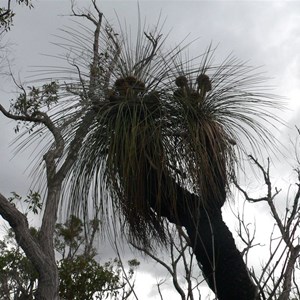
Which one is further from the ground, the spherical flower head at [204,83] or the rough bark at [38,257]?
the rough bark at [38,257]

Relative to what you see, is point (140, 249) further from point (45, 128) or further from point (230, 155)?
point (45, 128)

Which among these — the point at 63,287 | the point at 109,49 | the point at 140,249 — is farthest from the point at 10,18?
the point at 140,249

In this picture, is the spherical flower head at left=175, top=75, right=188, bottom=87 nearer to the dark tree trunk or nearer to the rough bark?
the dark tree trunk

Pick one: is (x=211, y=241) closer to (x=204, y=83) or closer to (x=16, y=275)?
(x=204, y=83)

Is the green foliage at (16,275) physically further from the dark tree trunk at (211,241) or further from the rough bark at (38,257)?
the dark tree trunk at (211,241)

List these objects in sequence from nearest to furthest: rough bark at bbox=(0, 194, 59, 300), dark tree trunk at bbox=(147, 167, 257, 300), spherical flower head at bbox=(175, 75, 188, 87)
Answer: dark tree trunk at bbox=(147, 167, 257, 300)
spherical flower head at bbox=(175, 75, 188, 87)
rough bark at bbox=(0, 194, 59, 300)

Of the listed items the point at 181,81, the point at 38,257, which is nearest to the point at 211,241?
the point at 181,81

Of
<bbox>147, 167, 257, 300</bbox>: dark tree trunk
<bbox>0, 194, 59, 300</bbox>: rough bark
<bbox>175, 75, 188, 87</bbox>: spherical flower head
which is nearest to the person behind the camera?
<bbox>147, 167, 257, 300</bbox>: dark tree trunk

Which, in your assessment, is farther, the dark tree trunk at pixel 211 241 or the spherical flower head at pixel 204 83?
the spherical flower head at pixel 204 83

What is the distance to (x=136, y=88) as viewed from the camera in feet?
6.25

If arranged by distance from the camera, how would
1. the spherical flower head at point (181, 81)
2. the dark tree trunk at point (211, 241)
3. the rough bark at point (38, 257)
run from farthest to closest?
the rough bark at point (38, 257) < the spherical flower head at point (181, 81) < the dark tree trunk at point (211, 241)

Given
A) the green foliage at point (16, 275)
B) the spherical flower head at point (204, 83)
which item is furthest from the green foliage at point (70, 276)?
the spherical flower head at point (204, 83)

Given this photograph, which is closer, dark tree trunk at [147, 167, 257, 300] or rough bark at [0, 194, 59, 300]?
dark tree trunk at [147, 167, 257, 300]

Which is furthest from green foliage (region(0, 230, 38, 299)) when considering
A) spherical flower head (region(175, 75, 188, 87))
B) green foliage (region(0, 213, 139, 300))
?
spherical flower head (region(175, 75, 188, 87))
